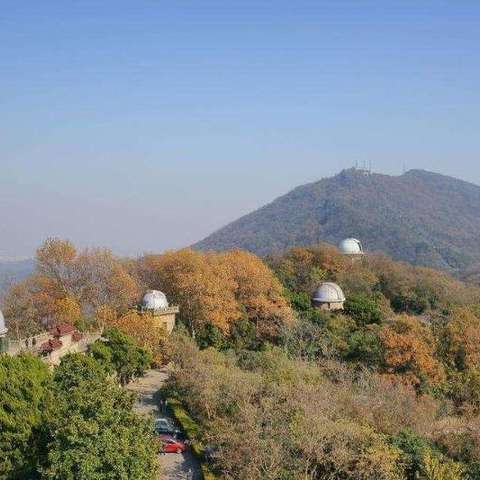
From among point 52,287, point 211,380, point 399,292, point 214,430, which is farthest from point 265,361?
point 399,292

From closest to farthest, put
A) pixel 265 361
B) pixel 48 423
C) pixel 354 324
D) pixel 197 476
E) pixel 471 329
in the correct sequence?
1. pixel 48 423
2. pixel 197 476
3. pixel 265 361
4. pixel 471 329
5. pixel 354 324

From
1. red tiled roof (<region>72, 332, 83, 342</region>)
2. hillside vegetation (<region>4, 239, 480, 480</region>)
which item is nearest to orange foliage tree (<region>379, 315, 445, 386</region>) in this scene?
hillside vegetation (<region>4, 239, 480, 480</region>)

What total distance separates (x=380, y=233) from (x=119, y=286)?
118m

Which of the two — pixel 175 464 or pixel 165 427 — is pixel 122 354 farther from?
pixel 175 464

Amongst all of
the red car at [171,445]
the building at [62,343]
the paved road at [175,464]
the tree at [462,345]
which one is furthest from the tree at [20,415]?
the tree at [462,345]

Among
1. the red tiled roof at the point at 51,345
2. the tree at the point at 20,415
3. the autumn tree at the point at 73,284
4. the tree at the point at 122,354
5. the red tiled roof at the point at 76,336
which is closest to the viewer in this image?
the tree at the point at 20,415

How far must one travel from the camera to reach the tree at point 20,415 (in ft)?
62.8

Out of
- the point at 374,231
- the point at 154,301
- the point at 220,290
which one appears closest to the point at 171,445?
the point at 220,290

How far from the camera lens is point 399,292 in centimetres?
5178

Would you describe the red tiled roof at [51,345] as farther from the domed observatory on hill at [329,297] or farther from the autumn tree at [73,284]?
the domed observatory on hill at [329,297]

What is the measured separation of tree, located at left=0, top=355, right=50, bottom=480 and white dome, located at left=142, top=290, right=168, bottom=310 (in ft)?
61.7

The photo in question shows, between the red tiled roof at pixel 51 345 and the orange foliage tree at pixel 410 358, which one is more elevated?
the red tiled roof at pixel 51 345

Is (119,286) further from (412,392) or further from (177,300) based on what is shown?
(412,392)

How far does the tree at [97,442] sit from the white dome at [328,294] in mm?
28442
